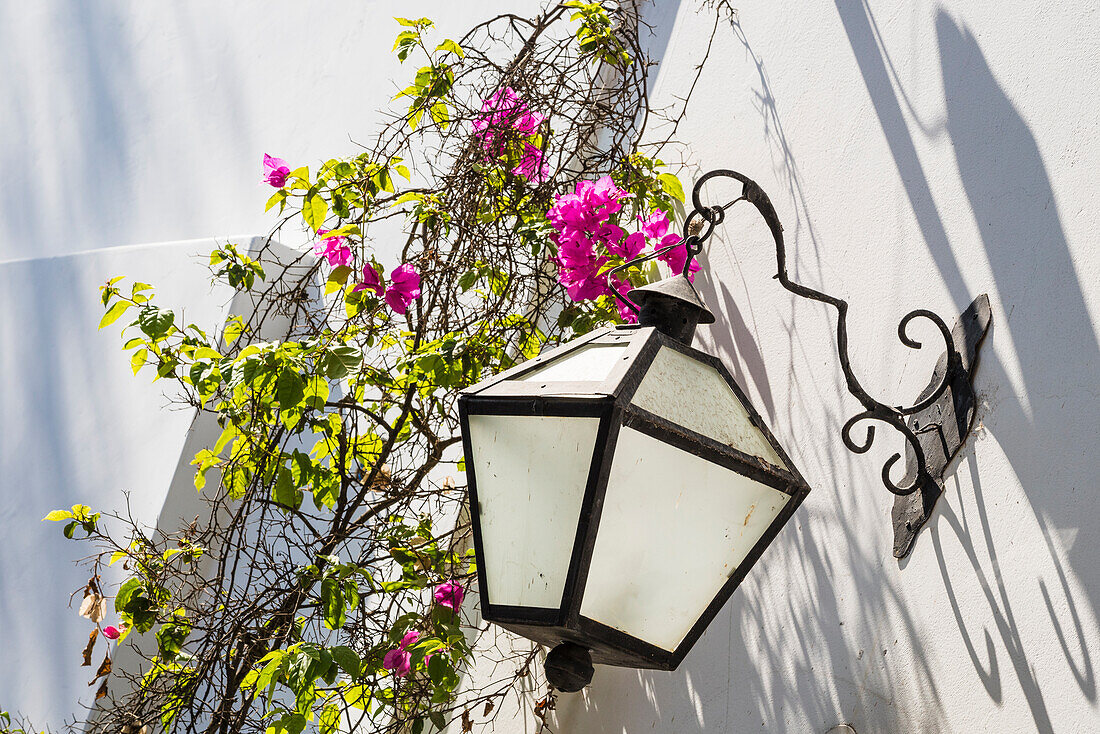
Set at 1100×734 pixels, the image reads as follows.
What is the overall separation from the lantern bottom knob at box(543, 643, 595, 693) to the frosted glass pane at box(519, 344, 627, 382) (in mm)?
267

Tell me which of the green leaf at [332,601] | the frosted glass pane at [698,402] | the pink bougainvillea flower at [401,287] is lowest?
the green leaf at [332,601]

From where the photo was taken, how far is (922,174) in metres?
1.26

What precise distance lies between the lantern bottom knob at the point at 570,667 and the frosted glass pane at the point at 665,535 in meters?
0.05

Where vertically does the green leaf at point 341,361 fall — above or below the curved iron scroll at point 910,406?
above

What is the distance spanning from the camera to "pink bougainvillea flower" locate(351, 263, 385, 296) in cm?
185

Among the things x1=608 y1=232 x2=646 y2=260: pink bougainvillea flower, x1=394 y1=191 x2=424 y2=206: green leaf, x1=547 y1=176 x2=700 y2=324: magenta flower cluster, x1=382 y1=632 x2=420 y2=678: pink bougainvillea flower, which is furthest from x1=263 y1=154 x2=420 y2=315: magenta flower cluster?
x1=382 y1=632 x2=420 y2=678: pink bougainvillea flower

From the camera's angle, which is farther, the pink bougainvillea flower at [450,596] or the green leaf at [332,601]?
the pink bougainvillea flower at [450,596]

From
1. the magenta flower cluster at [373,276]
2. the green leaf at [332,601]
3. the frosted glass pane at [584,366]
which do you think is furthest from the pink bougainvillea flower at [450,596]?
the frosted glass pane at [584,366]

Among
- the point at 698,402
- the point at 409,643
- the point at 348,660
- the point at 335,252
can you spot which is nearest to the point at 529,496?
the point at 698,402

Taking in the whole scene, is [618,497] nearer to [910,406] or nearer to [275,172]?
[910,406]

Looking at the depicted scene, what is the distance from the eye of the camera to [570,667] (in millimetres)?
858

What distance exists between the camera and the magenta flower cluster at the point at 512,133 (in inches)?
80.4

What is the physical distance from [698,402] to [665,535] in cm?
15

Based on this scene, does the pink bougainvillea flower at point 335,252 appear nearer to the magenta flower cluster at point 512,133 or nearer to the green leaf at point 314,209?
the green leaf at point 314,209
